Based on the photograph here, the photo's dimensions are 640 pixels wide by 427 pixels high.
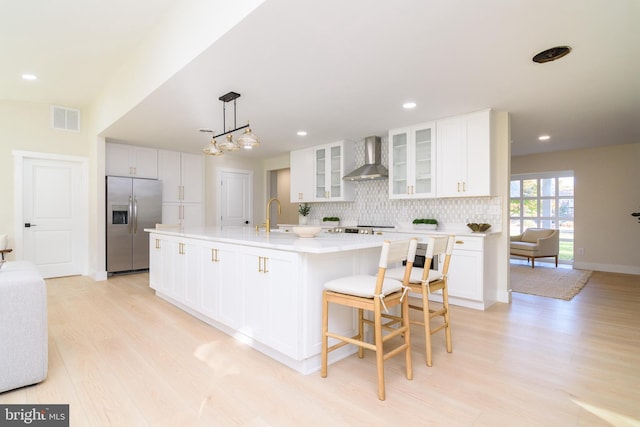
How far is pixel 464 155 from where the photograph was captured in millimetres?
4152

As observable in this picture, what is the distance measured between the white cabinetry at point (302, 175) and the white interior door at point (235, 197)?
1514 mm

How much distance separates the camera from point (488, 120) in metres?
3.92

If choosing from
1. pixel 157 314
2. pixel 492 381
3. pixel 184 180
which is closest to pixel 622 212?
pixel 492 381

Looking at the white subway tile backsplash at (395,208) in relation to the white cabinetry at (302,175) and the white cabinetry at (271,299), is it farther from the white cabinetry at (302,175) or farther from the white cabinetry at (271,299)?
the white cabinetry at (271,299)

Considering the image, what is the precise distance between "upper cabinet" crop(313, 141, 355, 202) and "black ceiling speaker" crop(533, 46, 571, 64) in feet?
11.1

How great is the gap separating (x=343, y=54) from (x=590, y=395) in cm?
279

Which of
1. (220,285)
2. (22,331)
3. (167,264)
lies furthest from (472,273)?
(22,331)

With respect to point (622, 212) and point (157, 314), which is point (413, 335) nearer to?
point (157, 314)

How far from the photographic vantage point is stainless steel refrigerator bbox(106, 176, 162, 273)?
5.49 meters

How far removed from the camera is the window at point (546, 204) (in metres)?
7.24

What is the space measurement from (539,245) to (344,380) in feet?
19.7

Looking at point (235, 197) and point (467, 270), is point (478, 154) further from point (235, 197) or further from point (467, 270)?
point (235, 197)

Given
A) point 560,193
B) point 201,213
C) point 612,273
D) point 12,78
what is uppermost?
point 12,78

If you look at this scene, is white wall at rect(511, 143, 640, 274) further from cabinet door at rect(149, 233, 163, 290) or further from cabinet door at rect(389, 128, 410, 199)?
cabinet door at rect(149, 233, 163, 290)
